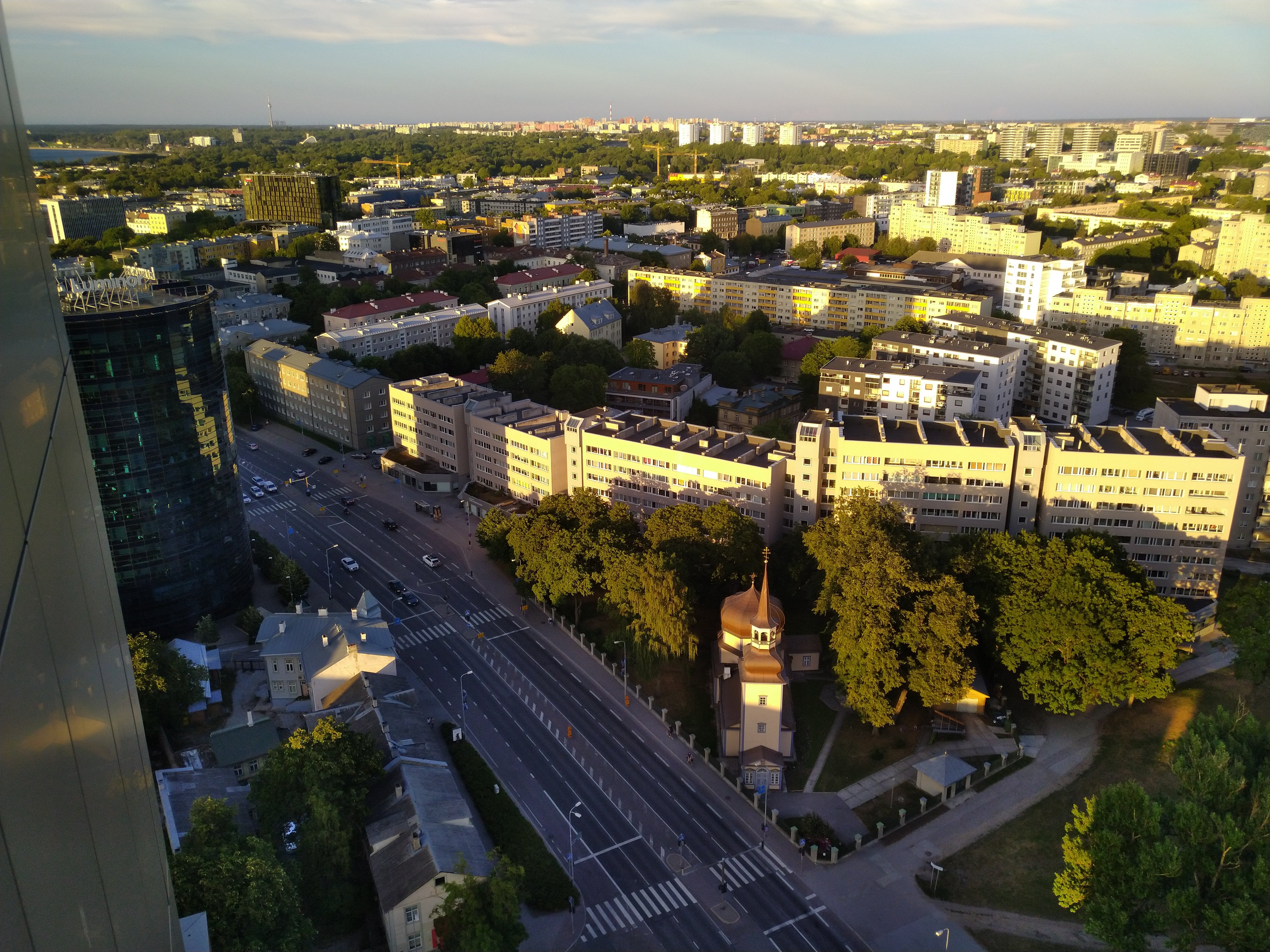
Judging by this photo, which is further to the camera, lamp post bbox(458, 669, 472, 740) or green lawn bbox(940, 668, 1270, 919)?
lamp post bbox(458, 669, 472, 740)

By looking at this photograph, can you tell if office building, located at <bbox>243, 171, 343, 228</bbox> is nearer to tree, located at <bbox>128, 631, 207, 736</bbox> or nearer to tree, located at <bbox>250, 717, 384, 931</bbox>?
tree, located at <bbox>128, 631, 207, 736</bbox>

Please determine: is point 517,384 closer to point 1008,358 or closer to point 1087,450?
point 1008,358

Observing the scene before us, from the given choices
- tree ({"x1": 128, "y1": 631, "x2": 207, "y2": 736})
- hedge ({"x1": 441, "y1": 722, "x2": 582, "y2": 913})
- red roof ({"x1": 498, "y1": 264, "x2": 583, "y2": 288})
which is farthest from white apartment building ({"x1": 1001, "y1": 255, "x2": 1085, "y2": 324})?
tree ({"x1": 128, "y1": 631, "x2": 207, "y2": 736})

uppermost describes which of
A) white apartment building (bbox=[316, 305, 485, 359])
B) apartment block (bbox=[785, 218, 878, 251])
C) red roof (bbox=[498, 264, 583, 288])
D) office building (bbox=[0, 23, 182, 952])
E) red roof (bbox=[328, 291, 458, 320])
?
office building (bbox=[0, 23, 182, 952])

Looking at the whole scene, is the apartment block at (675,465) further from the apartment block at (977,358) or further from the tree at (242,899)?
the tree at (242,899)

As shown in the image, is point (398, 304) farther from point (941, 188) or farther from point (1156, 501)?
point (941, 188)

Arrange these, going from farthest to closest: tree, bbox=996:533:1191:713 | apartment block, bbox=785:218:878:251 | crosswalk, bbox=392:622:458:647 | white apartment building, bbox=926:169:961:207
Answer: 1. white apartment building, bbox=926:169:961:207
2. apartment block, bbox=785:218:878:251
3. crosswalk, bbox=392:622:458:647
4. tree, bbox=996:533:1191:713

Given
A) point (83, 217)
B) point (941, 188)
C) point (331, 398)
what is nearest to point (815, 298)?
point (331, 398)

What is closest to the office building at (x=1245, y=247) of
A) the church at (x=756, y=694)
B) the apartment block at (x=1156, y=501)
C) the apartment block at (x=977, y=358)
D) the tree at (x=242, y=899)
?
the apartment block at (x=977, y=358)
